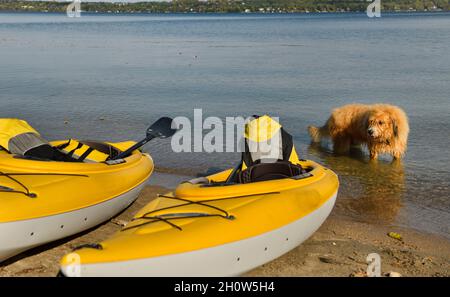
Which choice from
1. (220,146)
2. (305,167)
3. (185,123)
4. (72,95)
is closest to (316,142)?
(220,146)

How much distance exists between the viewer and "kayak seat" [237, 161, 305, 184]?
6.32 m

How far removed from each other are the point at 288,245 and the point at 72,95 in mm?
13370

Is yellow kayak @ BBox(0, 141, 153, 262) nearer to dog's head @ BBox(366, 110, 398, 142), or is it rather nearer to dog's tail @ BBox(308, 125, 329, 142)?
dog's head @ BBox(366, 110, 398, 142)

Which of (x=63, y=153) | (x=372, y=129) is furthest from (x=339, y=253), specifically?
(x=372, y=129)

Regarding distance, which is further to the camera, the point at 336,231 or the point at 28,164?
the point at 336,231

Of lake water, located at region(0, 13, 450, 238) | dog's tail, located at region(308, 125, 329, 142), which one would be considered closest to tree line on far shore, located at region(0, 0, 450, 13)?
lake water, located at region(0, 13, 450, 238)

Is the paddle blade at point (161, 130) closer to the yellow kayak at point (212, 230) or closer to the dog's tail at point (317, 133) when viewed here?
the yellow kayak at point (212, 230)

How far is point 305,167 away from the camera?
720 cm

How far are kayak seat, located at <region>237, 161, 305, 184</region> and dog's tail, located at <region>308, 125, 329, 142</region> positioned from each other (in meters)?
4.81

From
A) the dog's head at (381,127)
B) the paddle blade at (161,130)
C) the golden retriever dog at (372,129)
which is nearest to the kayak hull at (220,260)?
the paddle blade at (161,130)

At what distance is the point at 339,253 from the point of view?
620cm

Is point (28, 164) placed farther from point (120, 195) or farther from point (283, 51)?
point (283, 51)

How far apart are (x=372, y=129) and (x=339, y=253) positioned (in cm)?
427
